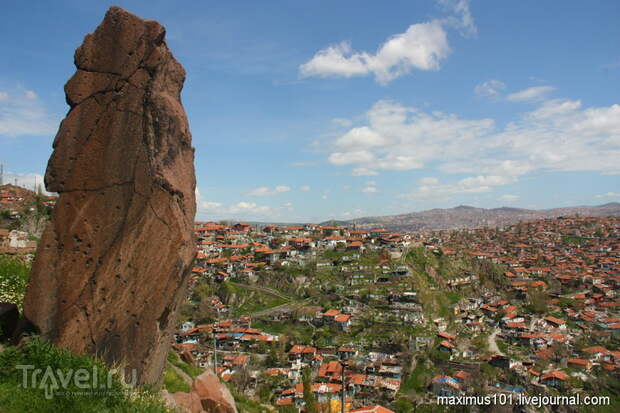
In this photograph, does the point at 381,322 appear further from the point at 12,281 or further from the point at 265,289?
the point at 12,281

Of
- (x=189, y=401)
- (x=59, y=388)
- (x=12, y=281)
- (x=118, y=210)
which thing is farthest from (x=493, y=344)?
(x=59, y=388)

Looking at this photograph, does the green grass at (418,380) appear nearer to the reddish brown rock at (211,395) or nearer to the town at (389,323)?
the town at (389,323)

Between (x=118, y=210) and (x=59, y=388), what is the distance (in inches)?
101

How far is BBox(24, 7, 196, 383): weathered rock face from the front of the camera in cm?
637

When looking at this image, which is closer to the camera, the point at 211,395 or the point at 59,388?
the point at 59,388

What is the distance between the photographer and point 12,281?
9758 mm

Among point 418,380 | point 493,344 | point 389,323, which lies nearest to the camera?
point 418,380

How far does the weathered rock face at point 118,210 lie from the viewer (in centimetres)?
637

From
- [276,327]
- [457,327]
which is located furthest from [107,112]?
[457,327]

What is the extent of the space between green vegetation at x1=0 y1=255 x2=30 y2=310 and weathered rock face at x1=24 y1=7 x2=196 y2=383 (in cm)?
327

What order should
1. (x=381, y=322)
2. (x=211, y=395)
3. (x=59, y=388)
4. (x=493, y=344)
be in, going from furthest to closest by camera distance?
(x=493, y=344) → (x=381, y=322) → (x=211, y=395) → (x=59, y=388)

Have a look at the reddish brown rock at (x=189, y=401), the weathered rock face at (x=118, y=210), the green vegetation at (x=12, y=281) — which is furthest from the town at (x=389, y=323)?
the weathered rock face at (x=118, y=210)

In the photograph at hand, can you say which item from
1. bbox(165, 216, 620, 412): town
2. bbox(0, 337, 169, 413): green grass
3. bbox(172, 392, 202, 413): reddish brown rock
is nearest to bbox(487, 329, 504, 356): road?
bbox(165, 216, 620, 412): town

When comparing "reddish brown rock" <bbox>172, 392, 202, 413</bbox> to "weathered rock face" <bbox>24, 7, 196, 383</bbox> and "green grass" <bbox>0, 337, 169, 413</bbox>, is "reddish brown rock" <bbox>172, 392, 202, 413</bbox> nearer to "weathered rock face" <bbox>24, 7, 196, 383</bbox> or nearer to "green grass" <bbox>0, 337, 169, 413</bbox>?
"weathered rock face" <bbox>24, 7, 196, 383</bbox>
